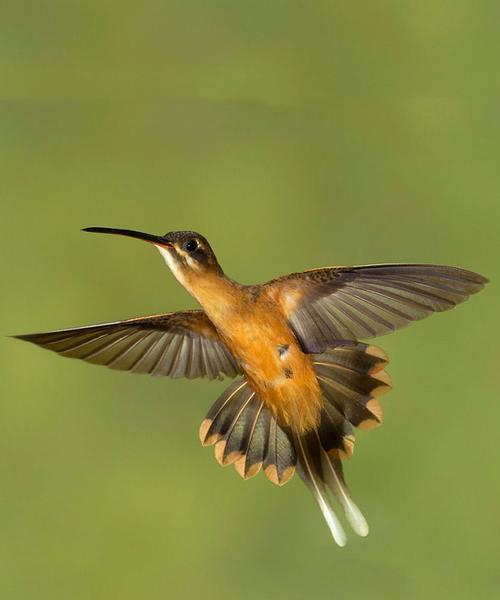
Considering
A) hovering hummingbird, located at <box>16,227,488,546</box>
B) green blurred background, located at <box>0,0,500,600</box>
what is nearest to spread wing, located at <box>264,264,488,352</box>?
hovering hummingbird, located at <box>16,227,488,546</box>

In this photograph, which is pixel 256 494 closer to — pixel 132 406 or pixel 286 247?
pixel 132 406

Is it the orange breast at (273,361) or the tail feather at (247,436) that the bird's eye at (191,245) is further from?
the tail feather at (247,436)

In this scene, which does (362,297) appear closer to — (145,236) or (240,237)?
(145,236)

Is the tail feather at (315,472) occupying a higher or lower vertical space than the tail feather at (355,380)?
lower

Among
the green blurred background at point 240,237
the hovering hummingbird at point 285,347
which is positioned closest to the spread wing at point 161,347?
the hovering hummingbird at point 285,347

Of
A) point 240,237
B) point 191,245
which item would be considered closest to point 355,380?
point 191,245

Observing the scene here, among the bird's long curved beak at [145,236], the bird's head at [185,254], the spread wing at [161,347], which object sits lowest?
the spread wing at [161,347]
